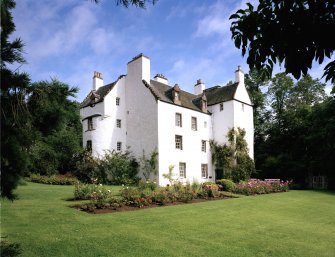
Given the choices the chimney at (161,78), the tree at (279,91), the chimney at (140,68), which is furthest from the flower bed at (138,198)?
the tree at (279,91)

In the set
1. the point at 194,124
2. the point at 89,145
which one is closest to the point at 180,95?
the point at 194,124

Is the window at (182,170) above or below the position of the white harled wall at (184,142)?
below

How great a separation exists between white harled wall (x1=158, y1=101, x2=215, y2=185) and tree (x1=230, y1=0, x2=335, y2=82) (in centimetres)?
2310

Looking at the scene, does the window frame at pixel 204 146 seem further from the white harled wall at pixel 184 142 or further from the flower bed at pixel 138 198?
the flower bed at pixel 138 198

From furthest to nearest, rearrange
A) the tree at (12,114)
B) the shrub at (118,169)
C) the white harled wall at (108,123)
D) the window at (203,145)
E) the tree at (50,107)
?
the window at (203,145)
the white harled wall at (108,123)
the shrub at (118,169)
the tree at (50,107)
the tree at (12,114)

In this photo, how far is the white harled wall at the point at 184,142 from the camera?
2691 centimetres

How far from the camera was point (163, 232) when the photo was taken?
9.12 metres

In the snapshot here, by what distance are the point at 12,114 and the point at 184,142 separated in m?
26.2

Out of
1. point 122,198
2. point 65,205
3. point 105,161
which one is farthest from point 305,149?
point 65,205

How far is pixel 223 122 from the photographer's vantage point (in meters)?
32.6

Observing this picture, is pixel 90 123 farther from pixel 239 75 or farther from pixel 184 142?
pixel 239 75

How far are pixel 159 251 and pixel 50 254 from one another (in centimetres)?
251

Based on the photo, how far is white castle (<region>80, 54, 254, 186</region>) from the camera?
89.5 ft

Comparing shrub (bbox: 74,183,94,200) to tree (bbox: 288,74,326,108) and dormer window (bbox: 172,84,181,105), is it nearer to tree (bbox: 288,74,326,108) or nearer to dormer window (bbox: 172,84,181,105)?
dormer window (bbox: 172,84,181,105)
